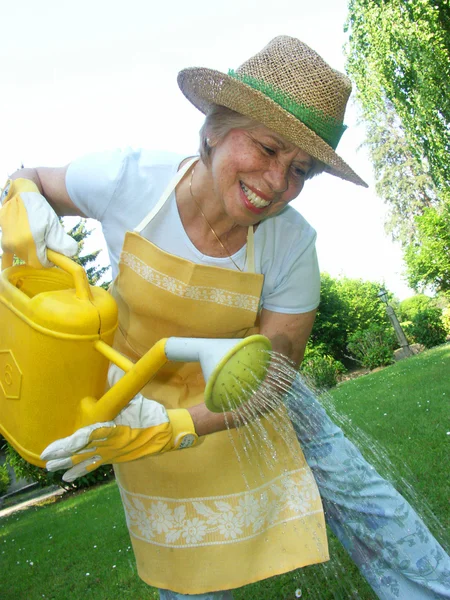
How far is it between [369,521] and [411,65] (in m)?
8.23

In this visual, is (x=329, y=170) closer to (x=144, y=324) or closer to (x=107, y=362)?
(x=144, y=324)

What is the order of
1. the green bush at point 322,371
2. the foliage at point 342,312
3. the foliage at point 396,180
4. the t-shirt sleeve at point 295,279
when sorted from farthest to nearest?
1. the foliage at point 396,180
2. the foliage at point 342,312
3. the green bush at point 322,371
4. the t-shirt sleeve at point 295,279

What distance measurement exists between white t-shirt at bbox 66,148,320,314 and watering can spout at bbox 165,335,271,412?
615 mm

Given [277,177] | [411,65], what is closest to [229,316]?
[277,177]

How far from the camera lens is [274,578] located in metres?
2.74

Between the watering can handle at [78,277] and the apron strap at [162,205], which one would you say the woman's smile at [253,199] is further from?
the watering can handle at [78,277]

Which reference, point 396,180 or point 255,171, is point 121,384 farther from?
point 396,180

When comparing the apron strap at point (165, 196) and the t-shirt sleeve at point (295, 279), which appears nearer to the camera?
the apron strap at point (165, 196)

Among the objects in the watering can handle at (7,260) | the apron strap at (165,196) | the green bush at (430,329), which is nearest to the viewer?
the watering can handle at (7,260)

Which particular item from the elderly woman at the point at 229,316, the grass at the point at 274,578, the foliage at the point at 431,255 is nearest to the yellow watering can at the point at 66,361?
the elderly woman at the point at 229,316

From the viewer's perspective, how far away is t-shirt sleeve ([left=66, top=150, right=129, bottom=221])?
161cm

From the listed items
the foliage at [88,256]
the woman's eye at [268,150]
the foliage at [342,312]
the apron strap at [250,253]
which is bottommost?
the foliage at [88,256]

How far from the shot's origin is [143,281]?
159cm

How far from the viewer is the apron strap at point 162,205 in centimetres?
161
